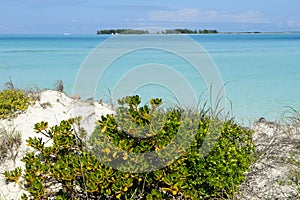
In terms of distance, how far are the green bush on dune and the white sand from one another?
2.35 feet

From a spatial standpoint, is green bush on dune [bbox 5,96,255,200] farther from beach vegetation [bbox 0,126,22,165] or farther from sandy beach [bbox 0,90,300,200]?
beach vegetation [bbox 0,126,22,165]

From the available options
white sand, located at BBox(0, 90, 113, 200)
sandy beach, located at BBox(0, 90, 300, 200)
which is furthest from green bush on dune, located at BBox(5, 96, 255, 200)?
white sand, located at BBox(0, 90, 113, 200)

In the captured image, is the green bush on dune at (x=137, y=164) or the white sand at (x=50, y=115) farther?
the white sand at (x=50, y=115)

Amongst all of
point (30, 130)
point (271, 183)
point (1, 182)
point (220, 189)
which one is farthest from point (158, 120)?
point (30, 130)

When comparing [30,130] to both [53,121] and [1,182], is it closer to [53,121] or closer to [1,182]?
[53,121]

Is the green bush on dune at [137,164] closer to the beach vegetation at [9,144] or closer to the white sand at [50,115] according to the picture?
the white sand at [50,115]

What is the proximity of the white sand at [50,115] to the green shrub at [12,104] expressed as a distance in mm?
73

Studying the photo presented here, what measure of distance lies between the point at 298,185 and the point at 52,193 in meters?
2.20

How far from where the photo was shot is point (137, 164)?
331cm

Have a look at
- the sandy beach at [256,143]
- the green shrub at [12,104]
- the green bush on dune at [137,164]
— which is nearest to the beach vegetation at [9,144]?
the sandy beach at [256,143]

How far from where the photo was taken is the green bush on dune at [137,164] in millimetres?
3311

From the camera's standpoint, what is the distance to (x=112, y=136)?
334 cm

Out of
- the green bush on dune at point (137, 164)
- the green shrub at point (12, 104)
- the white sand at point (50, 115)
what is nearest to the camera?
the green bush on dune at point (137, 164)

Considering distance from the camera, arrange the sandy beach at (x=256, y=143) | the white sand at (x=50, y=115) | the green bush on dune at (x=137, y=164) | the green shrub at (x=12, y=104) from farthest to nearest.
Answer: the green shrub at (x=12, y=104)
the white sand at (x=50, y=115)
the sandy beach at (x=256, y=143)
the green bush on dune at (x=137, y=164)
